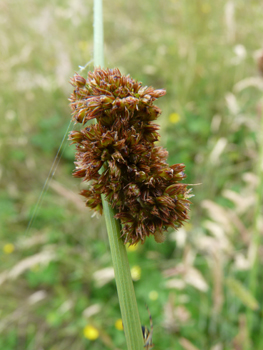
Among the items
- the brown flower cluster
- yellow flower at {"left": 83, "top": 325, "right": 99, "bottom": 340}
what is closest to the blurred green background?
yellow flower at {"left": 83, "top": 325, "right": 99, "bottom": 340}

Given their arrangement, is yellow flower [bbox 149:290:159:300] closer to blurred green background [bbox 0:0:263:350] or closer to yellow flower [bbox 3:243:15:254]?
blurred green background [bbox 0:0:263:350]

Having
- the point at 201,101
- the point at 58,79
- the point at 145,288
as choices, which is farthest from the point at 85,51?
the point at 145,288

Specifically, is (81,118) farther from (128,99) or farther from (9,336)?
(9,336)

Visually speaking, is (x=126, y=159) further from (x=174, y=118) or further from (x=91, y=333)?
(x=174, y=118)

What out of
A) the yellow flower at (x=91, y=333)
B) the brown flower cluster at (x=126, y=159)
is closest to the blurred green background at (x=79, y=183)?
the yellow flower at (x=91, y=333)

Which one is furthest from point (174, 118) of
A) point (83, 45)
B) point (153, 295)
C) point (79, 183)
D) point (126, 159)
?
point (126, 159)

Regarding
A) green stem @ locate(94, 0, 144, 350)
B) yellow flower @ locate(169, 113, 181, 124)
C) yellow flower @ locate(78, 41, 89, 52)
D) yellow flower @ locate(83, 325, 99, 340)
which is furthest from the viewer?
yellow flower @ locate(78, 41, 89, 52)

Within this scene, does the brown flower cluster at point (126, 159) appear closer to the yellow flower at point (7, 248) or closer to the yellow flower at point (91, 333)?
the yellow flower at point (91, 333)
